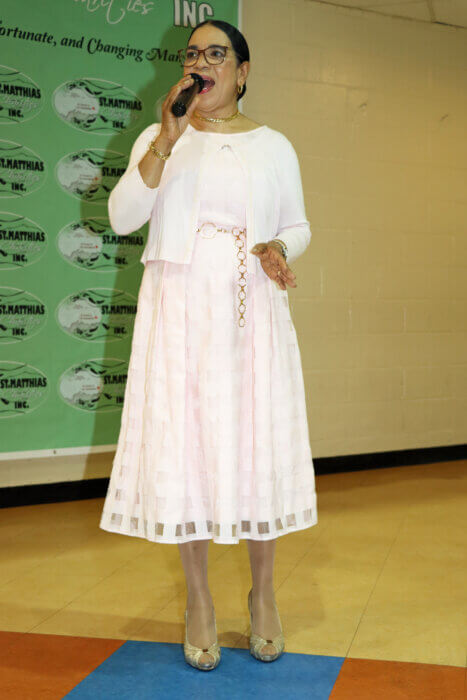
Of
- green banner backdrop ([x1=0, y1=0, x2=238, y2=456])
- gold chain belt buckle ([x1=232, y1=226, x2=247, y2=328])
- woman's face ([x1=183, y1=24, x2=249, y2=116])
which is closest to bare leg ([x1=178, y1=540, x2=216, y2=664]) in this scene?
gold chain belt buckle ([x1=232, y1=226, x2=247, y2=328])

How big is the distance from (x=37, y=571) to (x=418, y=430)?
2.88m

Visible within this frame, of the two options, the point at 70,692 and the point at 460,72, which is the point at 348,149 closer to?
the point at 460,72

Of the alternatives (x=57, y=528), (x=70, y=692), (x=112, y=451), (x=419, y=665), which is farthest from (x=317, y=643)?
(x=112, y=451)

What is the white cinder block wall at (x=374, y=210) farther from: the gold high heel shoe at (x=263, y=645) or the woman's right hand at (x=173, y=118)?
the woman's right hand at (x=173, y=118)

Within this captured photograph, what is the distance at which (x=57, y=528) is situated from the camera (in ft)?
11.0

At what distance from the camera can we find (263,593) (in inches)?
74.8

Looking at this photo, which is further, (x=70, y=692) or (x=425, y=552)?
(x=425, y=552)

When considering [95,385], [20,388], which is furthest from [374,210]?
[20,388]

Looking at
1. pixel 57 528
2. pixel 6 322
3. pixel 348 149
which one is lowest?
pixel 57 528

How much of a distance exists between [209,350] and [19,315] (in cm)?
203

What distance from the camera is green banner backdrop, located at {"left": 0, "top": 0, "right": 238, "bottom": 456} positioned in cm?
352

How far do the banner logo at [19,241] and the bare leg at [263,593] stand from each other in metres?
2.13

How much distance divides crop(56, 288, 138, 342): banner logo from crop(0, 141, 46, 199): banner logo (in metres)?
0.54

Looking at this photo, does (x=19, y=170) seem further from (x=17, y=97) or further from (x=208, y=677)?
(x=208, y=677)
